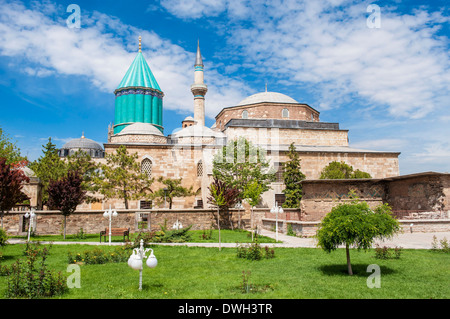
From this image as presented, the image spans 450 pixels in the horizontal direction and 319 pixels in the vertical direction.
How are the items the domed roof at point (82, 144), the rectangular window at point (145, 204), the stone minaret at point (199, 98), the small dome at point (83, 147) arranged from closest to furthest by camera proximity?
the rectangular window at point (145, 204)
the stone minaret at point (199, 98)
the small dome at point (83, 147)
the domed roof at point (82, 144)

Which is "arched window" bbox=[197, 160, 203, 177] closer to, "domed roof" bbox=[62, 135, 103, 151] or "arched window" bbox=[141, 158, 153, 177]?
"arched window" bbox=[141, 158, 153, 177]

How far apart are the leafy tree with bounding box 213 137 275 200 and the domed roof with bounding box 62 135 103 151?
2062cm

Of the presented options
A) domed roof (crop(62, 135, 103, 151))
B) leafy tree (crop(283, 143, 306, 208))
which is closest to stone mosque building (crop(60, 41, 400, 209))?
leafy tree (crop(283, 143, 306, 208))

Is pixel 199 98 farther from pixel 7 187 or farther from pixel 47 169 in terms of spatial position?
pixel 7 187

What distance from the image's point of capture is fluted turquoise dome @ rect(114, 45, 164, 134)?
3731cm

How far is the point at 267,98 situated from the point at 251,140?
18.1 feet

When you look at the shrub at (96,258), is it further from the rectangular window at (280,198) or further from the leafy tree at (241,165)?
the rectangular window at (280,198)

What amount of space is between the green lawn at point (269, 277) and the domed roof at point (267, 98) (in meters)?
23.7

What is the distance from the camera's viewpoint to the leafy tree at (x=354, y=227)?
265 inches

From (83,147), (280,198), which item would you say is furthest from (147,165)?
(83,147)

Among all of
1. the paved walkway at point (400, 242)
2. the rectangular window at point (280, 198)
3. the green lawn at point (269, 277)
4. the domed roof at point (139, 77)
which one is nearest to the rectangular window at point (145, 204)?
the rectangular window at point (280, 198)

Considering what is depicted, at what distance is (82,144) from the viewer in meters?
37.5

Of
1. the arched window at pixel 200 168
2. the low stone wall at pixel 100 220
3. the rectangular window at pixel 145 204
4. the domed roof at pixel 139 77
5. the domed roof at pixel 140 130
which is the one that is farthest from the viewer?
the domed roof at pixel 139 77

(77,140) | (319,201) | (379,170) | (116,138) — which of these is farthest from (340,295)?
(77,140)
